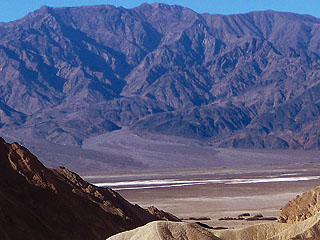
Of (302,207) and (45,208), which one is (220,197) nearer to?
(302,207)

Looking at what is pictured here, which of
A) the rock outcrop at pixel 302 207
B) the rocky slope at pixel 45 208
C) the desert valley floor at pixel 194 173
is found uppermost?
the rocky slope at pixel 45 208

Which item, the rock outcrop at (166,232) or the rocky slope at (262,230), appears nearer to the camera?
the rock outcrop at (166,232)

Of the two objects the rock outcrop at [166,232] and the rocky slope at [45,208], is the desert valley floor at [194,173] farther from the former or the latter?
the rock outcrop at [166,232]

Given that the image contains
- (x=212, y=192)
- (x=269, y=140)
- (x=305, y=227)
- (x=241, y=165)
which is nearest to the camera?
(x=305, y=227)

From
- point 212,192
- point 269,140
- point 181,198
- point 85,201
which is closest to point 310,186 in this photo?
point 212,192

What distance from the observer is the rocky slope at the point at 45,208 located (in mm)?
26734

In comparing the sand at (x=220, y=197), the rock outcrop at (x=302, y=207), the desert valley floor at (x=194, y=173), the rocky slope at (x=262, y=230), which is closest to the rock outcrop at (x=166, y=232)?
the rocky slope at (x=262, y=230)

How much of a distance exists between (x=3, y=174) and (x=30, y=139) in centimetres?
17111

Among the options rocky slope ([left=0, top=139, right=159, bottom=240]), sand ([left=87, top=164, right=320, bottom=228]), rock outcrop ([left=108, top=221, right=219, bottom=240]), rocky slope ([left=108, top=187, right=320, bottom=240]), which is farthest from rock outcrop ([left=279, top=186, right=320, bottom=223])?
sand ([left=87, top=164, right=320, bottom=228])

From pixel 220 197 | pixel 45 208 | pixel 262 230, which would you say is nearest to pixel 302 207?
pixel 262 230

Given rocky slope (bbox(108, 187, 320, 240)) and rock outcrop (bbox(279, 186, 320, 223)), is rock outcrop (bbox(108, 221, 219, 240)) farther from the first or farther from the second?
rock outcrop (bbox(279, 186, 320, 223))

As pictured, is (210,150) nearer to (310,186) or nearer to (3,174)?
(310,186)

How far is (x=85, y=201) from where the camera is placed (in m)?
32.3

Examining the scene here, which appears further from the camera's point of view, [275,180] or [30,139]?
[30,139]
